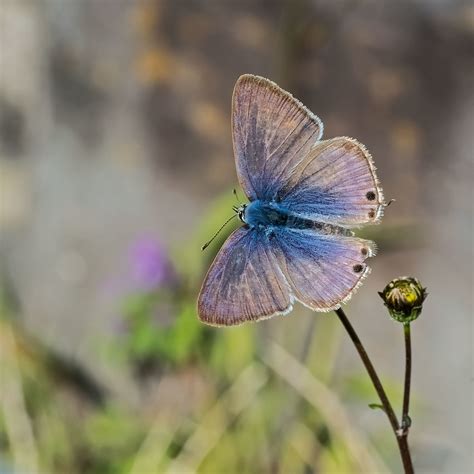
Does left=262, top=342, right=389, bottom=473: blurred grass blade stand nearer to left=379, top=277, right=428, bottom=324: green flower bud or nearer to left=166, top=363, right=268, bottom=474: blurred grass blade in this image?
left=166, top=363, right=268, bottom=474: blurred grass blade

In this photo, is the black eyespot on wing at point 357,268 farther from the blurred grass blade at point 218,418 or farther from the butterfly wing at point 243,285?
the blurred grass blade at point 218,418

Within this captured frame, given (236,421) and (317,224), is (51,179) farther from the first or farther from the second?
(317,224)

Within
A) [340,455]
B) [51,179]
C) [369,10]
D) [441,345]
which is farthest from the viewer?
[51,179]

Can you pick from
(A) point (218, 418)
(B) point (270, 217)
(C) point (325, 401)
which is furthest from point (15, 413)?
(B) point (270, 217)

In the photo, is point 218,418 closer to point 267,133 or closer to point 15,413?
point 15,413

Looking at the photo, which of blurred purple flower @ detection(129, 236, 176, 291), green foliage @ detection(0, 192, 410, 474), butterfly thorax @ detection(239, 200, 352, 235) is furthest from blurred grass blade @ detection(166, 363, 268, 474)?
butterfly thorax @ detection(239, 200, 352, 235)

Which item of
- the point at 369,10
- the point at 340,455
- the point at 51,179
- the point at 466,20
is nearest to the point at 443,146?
the point at 466,20

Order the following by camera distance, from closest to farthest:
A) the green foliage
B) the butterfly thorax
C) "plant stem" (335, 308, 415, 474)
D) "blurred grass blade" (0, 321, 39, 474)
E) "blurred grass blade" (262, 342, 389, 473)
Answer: "plant stem" (335, 308, 415, 474)
the butterfly thorax
"blurred grass blade" (262, 342, 389, 473)
the green foliage
"blurred grass blade" (0, 321, 39, 474)
